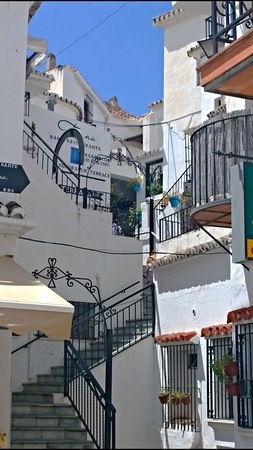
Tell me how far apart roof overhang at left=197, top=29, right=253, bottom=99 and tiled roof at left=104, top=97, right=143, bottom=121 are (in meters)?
25.7

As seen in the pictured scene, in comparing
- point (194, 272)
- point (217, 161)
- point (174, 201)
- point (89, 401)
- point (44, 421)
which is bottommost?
point (44, 421)

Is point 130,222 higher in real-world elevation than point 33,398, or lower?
higher

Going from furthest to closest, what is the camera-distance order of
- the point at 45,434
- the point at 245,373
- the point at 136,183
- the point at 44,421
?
the point at 136,183 < the point at 44,421 < the point at 45,434 < the point at 245,373

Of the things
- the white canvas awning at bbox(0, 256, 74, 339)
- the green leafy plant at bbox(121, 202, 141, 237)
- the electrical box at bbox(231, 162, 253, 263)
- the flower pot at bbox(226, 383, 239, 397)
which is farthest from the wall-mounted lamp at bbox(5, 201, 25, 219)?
the green leafy plant at bbox(121, 202, 141, 237)

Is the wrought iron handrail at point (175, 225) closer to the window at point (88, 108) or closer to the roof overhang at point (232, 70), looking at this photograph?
the roof overhang at point (232, 70)

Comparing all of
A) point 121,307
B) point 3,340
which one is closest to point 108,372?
point 3,340

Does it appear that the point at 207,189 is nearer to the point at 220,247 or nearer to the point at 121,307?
the point at 220,247

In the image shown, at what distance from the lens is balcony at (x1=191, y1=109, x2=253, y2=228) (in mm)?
13273

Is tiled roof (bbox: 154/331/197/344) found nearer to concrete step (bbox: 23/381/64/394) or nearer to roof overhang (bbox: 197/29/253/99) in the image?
concrete step (bbox: 23/381/64/394)

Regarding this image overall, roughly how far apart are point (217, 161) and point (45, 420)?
5.72 meters

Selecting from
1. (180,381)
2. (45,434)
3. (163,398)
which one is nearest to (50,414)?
(45,434)

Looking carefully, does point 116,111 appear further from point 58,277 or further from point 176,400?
point 176,400

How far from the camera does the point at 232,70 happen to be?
Result: 1237 cm

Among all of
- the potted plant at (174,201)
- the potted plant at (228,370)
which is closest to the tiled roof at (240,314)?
the potted plant at (228,370)
